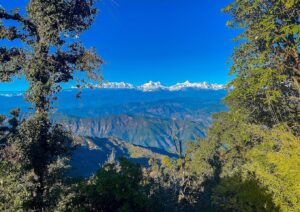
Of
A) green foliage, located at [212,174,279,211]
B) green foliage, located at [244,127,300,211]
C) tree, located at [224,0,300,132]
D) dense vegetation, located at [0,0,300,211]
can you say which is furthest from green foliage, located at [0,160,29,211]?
tree, located at [224,0,300,132]

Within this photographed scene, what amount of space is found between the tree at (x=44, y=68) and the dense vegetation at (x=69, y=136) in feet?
0.18

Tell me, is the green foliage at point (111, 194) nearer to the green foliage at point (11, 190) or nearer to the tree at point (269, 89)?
the tree at point (269, 89)

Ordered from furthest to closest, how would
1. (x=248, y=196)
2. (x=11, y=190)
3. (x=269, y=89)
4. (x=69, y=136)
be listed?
(x=248, y=196) → (x=269, y=89) → (x=69, y=136) → (x=11, y=190)

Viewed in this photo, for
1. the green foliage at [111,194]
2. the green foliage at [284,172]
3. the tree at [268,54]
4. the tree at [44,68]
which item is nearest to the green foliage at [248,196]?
the green foliage at [284,172]

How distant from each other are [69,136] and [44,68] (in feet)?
13.8

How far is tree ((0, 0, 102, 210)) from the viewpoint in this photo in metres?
18.8

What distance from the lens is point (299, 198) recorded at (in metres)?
18.8

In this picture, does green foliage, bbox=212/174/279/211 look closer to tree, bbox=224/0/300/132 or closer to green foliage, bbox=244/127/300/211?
green foliage, bbox=244/127/300/211

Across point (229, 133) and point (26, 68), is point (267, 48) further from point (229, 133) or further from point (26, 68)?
point (229, 133)

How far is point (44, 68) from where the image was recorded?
19.4 m

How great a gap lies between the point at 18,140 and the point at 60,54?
555cm

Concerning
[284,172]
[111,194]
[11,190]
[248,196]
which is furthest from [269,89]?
[11,190]

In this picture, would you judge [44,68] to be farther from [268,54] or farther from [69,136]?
[268,54]

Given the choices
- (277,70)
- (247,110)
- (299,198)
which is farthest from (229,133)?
(299,198)
